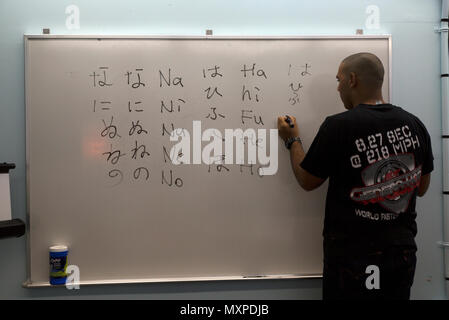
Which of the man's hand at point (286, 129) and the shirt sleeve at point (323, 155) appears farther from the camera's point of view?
the man's hand at point (286, 129)

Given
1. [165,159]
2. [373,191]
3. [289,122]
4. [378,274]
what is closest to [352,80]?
[289,122]

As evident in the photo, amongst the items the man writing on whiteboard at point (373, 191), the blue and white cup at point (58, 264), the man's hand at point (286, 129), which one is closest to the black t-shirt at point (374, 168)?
the man writing on whiteboard at point (373, 191)

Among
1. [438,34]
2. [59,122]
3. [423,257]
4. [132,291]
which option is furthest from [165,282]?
[438,34]

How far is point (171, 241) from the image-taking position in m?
1.54

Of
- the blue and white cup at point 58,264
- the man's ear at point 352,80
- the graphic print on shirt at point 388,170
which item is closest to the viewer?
the graphic print on shirt at point 388,170

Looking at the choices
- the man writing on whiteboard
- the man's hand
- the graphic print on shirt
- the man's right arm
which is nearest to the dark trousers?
the man writing on whiteboard

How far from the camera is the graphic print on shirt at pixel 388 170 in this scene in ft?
4.00

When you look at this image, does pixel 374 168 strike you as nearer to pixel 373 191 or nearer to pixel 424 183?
pixel 373 191

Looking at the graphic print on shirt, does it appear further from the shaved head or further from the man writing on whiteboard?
the shaved head

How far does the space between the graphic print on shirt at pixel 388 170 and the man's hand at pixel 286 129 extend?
0.36 m

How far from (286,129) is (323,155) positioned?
0.31 meters

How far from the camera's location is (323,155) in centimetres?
127

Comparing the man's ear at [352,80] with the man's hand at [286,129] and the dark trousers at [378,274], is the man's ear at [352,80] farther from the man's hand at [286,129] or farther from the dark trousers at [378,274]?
the dark trousers at [378,274]

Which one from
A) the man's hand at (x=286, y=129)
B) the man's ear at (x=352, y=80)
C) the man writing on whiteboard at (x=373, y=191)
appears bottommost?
the man writing on whiteboard at (x=373, y=191)
